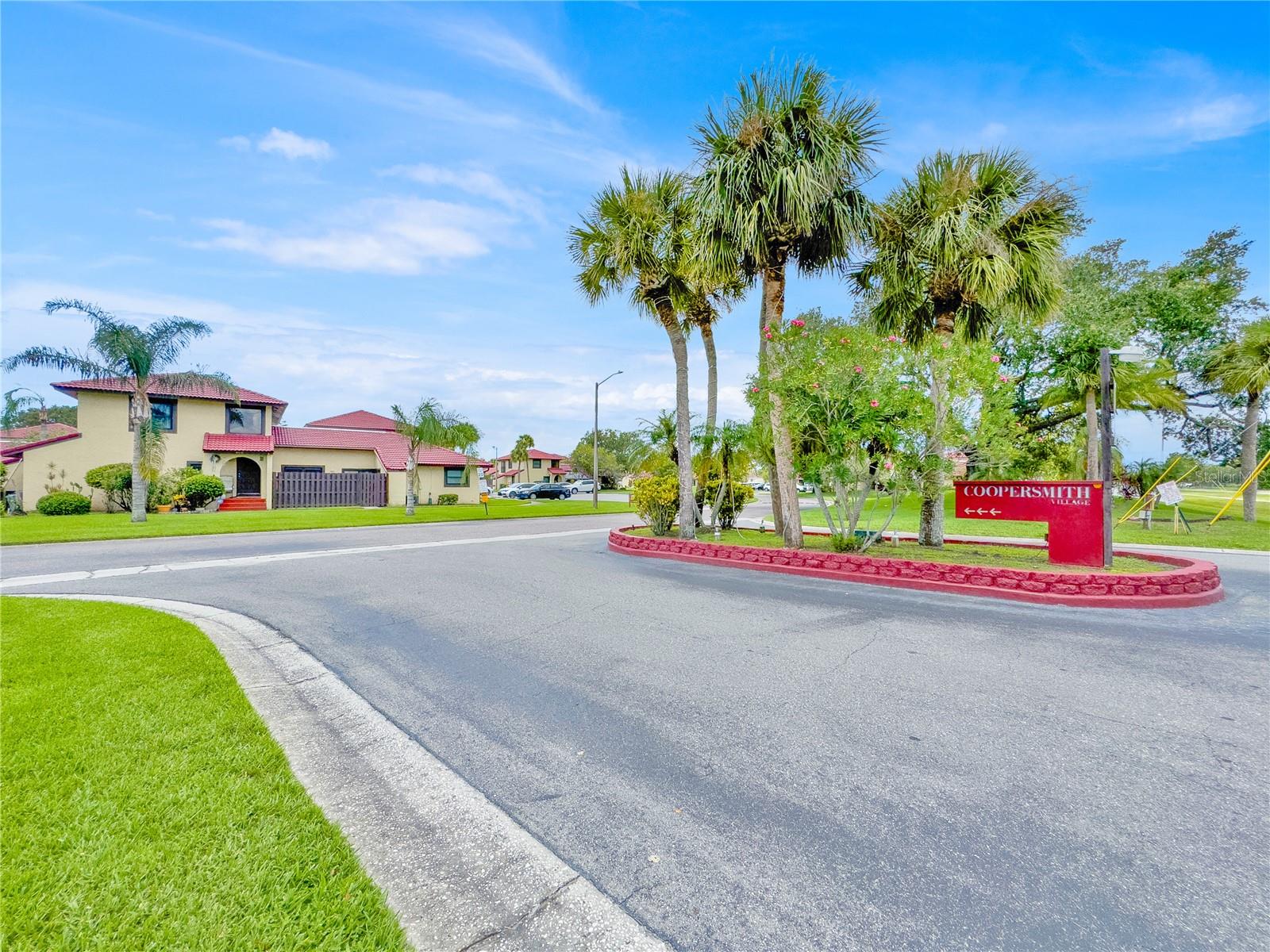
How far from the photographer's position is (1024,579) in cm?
771

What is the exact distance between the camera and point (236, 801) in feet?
8.93

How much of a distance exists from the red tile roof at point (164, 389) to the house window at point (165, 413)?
0.63 m

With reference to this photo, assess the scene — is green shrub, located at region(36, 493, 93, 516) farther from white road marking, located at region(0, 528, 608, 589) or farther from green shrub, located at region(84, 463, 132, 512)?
white road marking, located at region(0, 528, 608, 589)

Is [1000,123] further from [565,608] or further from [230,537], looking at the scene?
[230,537]

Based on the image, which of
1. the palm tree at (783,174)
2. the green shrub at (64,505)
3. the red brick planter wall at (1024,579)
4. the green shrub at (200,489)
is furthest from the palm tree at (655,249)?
the green shrub at (64,505)

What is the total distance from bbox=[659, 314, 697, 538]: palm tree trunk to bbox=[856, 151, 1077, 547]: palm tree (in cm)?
Answer: 439

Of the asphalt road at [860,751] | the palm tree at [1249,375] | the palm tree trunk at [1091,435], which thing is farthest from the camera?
the palm tree at [1249,375]

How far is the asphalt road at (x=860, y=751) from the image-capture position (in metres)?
2.22

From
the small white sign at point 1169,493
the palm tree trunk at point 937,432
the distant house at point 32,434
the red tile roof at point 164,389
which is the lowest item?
the small white sign at point 1169,493

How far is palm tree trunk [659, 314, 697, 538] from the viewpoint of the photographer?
12.9m

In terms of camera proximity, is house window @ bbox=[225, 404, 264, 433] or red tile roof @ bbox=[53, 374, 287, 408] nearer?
red tile roof @ bbox=[53, 374, 287, 408]

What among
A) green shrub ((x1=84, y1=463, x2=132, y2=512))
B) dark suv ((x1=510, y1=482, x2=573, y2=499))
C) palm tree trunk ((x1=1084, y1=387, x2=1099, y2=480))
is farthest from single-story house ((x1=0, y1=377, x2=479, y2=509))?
palm tree trunk ((x1=1084, y1=387, x2=1099, y2=480))

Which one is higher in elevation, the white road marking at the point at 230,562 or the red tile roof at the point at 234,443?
the red tile roof at the point at 234,443

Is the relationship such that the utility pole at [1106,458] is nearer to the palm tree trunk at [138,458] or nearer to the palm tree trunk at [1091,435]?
the palm tree trunk at [1091,435]
